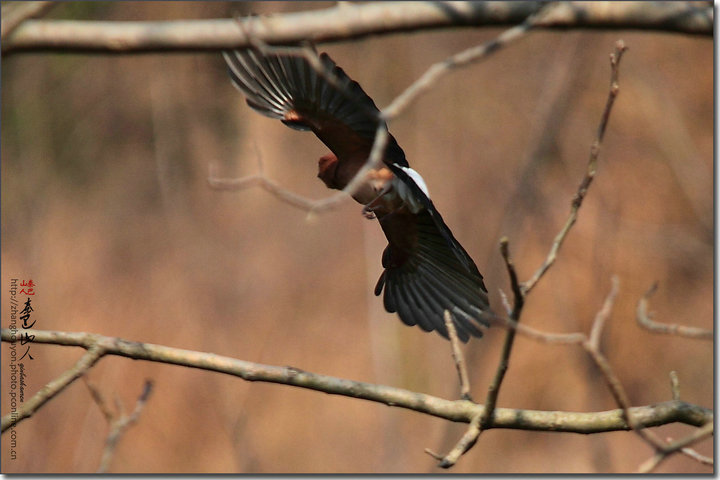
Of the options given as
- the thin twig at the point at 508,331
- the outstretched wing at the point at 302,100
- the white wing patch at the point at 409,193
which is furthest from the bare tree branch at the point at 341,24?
the white wing patch at the point at 409,193

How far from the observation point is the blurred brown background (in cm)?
788

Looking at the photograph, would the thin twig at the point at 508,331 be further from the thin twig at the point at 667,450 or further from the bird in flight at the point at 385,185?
the bird in flight at the point at 385,185

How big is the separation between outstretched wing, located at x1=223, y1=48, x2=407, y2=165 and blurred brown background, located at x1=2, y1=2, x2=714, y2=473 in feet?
12.8

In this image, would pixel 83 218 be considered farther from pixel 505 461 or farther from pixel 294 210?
pixel 505 461

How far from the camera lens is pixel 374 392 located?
111 inches

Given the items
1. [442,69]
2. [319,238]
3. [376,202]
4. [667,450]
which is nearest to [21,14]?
[442,69]

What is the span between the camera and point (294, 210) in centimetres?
890

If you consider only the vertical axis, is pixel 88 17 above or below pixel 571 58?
above

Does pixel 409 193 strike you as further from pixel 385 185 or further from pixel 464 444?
pixel 464 444

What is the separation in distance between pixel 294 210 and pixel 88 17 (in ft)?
9.69

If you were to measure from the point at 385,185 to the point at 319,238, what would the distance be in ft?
17.1

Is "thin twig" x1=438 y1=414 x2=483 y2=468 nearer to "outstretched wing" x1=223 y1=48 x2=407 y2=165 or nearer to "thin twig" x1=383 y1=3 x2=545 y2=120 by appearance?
"thin twig" x1=383 y1=3 x2=545 y2=120

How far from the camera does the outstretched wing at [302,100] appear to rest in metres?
3.43

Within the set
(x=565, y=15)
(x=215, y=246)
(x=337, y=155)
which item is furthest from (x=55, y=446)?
(x=565, y=15)
